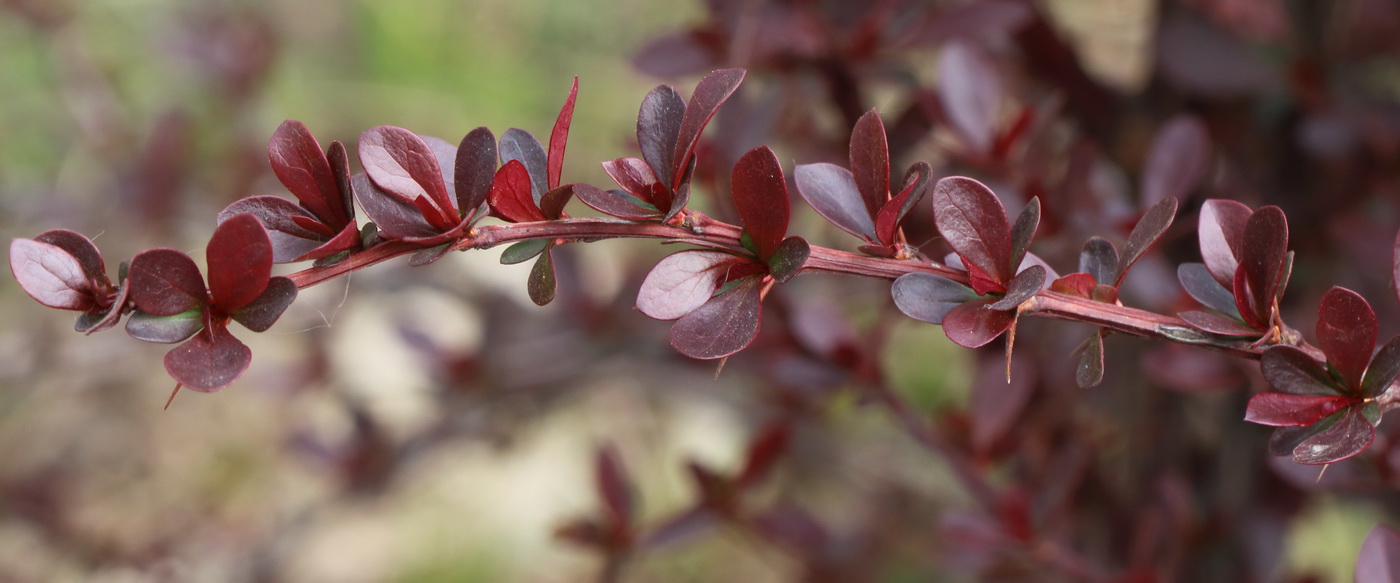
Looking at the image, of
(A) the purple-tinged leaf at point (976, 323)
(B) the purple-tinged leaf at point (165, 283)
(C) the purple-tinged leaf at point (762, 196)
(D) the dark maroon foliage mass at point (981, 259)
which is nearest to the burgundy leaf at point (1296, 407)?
(D) the dark maroon foliage mass at point (981, 259)

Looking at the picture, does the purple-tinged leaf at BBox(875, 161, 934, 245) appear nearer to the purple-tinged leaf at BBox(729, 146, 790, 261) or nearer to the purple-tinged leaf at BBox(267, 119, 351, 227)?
the purple-tinged leaf at BBox(729, 146, 790, 261)

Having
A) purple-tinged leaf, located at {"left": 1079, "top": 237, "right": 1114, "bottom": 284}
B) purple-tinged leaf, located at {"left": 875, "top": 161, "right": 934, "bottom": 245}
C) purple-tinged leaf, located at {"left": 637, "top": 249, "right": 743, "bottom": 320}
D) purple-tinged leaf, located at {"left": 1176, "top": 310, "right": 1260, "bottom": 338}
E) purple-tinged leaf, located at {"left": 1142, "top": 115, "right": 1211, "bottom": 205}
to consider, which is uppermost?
purple-tinged leaf, located at {"left": 875, "top": 161, "right": 934, "bottom": 245}

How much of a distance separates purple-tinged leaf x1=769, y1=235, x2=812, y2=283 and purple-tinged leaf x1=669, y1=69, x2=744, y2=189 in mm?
56

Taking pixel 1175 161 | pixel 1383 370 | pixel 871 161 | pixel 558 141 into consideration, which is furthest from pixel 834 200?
pixel 1175 161

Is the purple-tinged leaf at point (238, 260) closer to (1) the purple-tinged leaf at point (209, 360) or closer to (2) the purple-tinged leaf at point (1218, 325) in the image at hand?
(1) the purple-tinged leaf at point (209, 360)

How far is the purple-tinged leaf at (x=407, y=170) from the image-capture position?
16.1 inches

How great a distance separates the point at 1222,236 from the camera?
44 centimetres

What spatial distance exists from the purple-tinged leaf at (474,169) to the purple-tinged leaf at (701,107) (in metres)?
0.08

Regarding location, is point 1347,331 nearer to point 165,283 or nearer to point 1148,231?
point 1148,231

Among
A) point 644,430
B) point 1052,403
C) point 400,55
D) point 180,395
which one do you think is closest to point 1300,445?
point 1052,403

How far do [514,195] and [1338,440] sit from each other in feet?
1.16

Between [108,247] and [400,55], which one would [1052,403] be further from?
[400,55]

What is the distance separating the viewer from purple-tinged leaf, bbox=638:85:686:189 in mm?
417

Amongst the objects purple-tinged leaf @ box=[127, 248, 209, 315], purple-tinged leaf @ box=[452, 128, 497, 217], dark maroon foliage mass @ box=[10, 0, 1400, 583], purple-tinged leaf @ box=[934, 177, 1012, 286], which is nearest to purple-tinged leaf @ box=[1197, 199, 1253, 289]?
dark maroon foliage mass @ box=[10, 0, 1400, 583]
